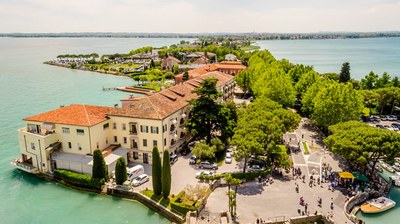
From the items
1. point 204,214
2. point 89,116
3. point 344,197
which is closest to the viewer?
point 204,214

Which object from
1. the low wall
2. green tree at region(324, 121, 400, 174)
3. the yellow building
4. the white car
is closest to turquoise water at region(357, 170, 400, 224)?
green tree at region(324, 121, 400, 174)

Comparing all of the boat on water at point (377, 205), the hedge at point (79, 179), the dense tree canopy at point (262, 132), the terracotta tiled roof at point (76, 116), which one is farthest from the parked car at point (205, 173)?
the boat on water at point (377, 205)

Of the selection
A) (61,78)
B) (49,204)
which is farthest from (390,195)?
(61,78)

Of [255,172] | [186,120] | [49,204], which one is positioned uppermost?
[186,120]

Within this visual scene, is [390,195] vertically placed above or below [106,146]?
below

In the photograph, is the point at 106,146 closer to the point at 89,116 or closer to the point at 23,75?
the point at 89,116

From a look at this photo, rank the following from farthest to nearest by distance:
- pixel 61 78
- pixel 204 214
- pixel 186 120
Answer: pixel 61 78
pixel 186 120
pixel 204 214

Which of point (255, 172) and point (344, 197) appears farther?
point (255, 172)
